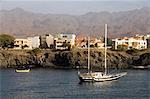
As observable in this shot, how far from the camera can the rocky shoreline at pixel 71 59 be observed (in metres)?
81.8

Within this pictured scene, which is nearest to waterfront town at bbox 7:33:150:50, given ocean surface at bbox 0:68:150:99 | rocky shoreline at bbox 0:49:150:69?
rocky shoreline at bbox 0:49:150:69

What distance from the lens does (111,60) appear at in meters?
82.2

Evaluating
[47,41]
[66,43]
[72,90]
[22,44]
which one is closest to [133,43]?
[66,43]

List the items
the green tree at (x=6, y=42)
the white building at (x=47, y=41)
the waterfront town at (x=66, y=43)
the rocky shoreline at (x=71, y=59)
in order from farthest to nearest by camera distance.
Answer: the white building at (x=47, y=41)
the waterfront town at (x=66, y=43)
the green tree at (x=6, y=42)
the rocky shoreline at (x=71, y=59)

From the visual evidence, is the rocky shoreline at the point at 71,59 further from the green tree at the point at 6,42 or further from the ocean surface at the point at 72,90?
the ocean surface at the point at 72,90

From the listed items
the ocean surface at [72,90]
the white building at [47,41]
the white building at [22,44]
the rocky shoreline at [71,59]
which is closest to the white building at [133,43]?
the white building at [47,41]

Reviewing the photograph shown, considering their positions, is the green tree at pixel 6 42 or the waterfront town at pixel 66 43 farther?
the waterfront town at pixel 66 43

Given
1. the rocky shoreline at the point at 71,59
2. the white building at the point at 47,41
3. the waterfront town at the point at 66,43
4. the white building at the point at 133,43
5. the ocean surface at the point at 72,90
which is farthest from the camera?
the white building at the point at 47,41

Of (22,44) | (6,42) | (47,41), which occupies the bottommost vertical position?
(22,44)

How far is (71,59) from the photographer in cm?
8244

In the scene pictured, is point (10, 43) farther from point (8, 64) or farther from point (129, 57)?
point (129, 57)

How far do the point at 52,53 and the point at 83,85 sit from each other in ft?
135

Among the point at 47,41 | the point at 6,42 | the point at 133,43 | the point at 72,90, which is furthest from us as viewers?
the point at 47,41

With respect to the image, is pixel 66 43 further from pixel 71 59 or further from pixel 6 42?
pixel 71 59
